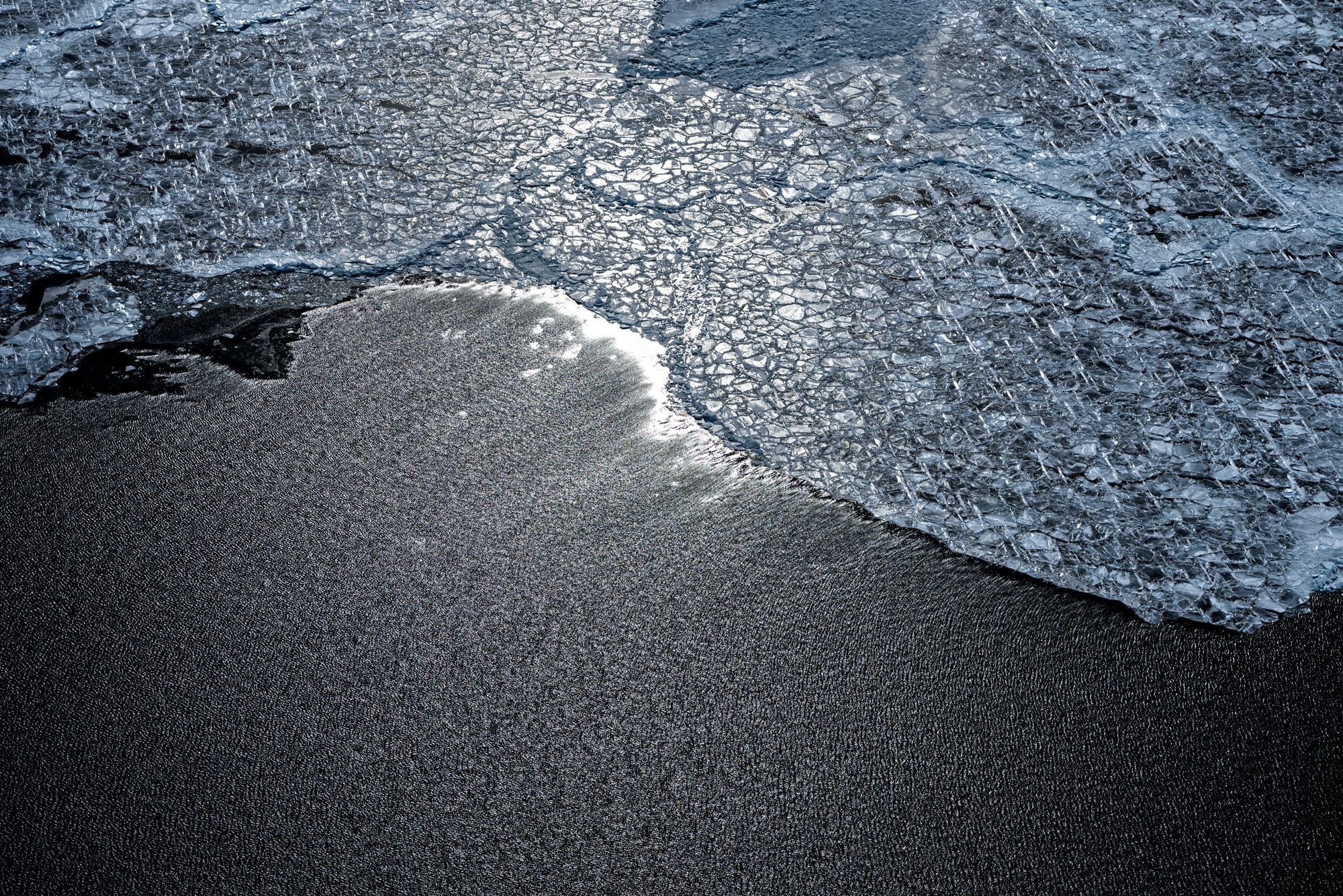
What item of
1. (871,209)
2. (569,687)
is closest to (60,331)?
(569,687)

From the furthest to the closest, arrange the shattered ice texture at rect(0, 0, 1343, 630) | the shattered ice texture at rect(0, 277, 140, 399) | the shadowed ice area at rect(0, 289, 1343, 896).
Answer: the shattered ice texture at rect(0, 277, 140, 399), the shattered ice texture at rect(0, 0, 1343, 630), the shadowed ice area at rect(0, 289, 1343, 896)


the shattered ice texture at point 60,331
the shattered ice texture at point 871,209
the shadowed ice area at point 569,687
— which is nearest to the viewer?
the shadowed ice area at point 569,687

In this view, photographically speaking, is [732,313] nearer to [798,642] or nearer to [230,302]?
[798,642]

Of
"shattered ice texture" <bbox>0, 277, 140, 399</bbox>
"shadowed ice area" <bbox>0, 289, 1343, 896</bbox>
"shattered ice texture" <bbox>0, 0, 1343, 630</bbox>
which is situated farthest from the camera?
"shattered ice texture" <bbox>0, 277, 140, 399</bbox>

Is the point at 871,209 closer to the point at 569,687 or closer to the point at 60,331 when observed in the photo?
the point at 569,687

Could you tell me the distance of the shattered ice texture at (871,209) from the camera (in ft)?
5.48

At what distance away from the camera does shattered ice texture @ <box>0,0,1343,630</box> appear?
167cm

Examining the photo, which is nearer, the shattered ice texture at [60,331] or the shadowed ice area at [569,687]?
the shadowed ice area at [569,687]

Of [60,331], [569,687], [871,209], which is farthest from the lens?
[871,209]

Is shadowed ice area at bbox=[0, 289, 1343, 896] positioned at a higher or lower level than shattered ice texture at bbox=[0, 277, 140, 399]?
lower

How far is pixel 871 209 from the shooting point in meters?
2.13

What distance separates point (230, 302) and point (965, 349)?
4.45 feet

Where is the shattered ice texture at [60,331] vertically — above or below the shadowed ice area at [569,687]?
above

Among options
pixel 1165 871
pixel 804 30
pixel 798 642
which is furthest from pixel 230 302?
pixel 1165 871
